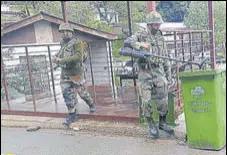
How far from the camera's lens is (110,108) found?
7297 millimetres

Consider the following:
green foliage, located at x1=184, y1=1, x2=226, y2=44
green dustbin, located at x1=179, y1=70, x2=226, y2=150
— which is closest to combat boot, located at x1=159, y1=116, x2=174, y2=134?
green dustbin, located at x1=179, y1=70, x2=226, y2=150

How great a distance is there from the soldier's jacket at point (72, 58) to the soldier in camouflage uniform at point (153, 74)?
131 cm

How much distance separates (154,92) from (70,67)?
184 centimetres

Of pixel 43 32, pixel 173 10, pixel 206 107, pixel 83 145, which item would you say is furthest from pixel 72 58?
pixel 173 10

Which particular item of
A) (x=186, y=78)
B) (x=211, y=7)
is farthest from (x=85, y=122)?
(x=211, y=7)

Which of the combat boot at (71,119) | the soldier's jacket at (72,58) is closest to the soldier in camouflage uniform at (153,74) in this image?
the soldier's jacket at (72,58)

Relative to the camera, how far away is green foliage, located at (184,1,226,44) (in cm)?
797

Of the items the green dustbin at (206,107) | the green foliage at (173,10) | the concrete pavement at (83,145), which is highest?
the green foliage at (173,10)

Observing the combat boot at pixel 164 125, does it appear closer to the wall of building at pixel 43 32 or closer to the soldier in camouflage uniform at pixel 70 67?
the soldier in camouflage uniform at pixel 70 67

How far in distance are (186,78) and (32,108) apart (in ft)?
15.7

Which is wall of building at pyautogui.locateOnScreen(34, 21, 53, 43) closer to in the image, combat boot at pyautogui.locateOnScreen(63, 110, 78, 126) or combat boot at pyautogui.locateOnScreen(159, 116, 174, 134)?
combat boot at pyautogui.locateOnScreen(63, 110, 78, 126)

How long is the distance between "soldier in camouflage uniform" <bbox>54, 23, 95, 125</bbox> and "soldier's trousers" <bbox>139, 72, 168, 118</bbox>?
146 centimetres

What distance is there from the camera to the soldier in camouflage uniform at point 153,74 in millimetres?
5318

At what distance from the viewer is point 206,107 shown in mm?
4656
